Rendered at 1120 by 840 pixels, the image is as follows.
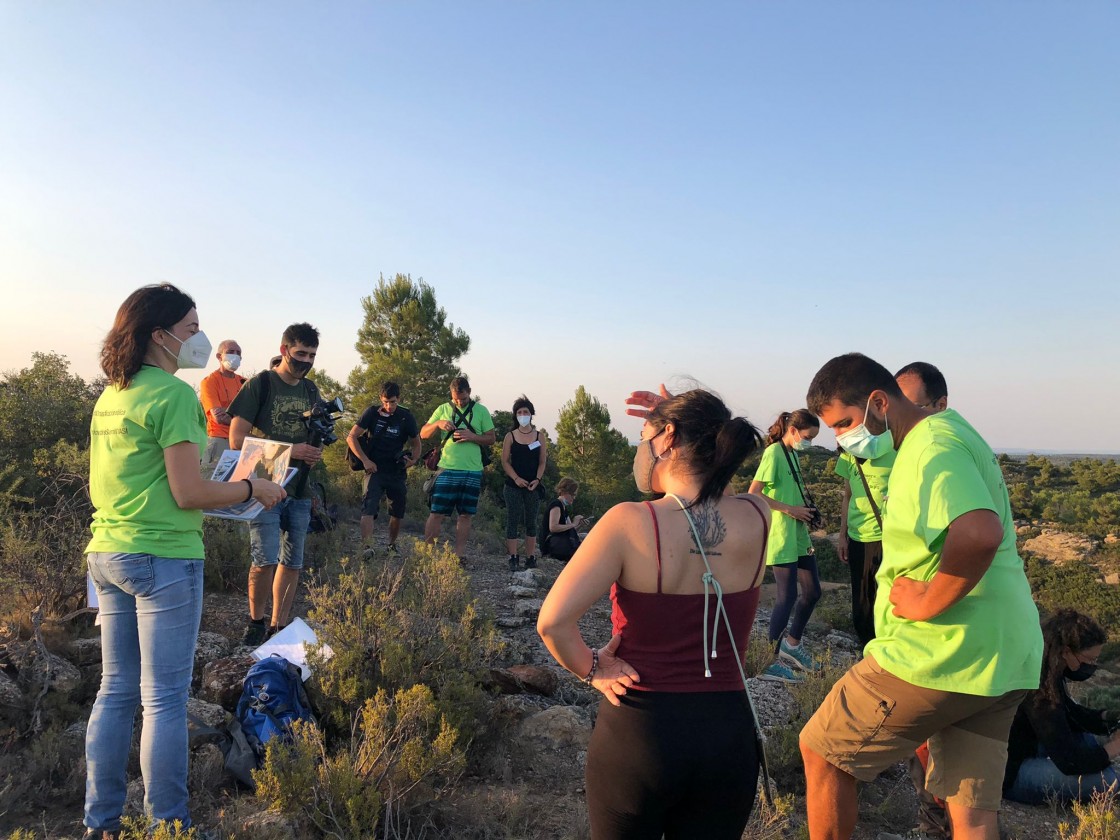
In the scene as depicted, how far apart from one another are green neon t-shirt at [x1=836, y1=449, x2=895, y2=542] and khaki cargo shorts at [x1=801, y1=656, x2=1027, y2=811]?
1.72 metres

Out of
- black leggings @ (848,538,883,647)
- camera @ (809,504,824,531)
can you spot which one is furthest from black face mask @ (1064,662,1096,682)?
camera @ (809,504,824,531)

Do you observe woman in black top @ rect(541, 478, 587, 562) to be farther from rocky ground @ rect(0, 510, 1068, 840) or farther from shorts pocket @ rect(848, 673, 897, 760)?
shorts pocket @ rect(848, 673, 897, 760)

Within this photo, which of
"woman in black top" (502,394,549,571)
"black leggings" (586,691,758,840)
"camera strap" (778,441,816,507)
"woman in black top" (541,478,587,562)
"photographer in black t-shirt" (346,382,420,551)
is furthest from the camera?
"woman in black top" (541,478,587,562)

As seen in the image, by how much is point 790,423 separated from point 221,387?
4377 mm

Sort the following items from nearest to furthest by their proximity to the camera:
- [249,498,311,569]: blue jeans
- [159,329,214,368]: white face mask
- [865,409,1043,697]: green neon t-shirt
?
[865,409,1043,697]: green neon t-shirt < [159,329,214,368]: white face mask < [249,498,311,569]: blue jeans

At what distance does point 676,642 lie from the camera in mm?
1788

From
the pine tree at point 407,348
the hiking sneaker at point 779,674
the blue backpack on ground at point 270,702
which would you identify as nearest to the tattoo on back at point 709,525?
the blue backpack on ground at point 270,702

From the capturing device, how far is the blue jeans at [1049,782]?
362 cm

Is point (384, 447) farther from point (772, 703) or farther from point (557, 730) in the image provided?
point (772, 703)

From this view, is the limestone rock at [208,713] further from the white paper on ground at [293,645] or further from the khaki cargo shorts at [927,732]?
the khaki cargo shorts at [927,732]

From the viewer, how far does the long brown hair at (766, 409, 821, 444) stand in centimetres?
522

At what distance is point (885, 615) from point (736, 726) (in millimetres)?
926

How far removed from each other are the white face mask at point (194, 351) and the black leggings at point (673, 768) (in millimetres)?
2061

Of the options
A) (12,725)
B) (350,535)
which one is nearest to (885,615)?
(12,725)
